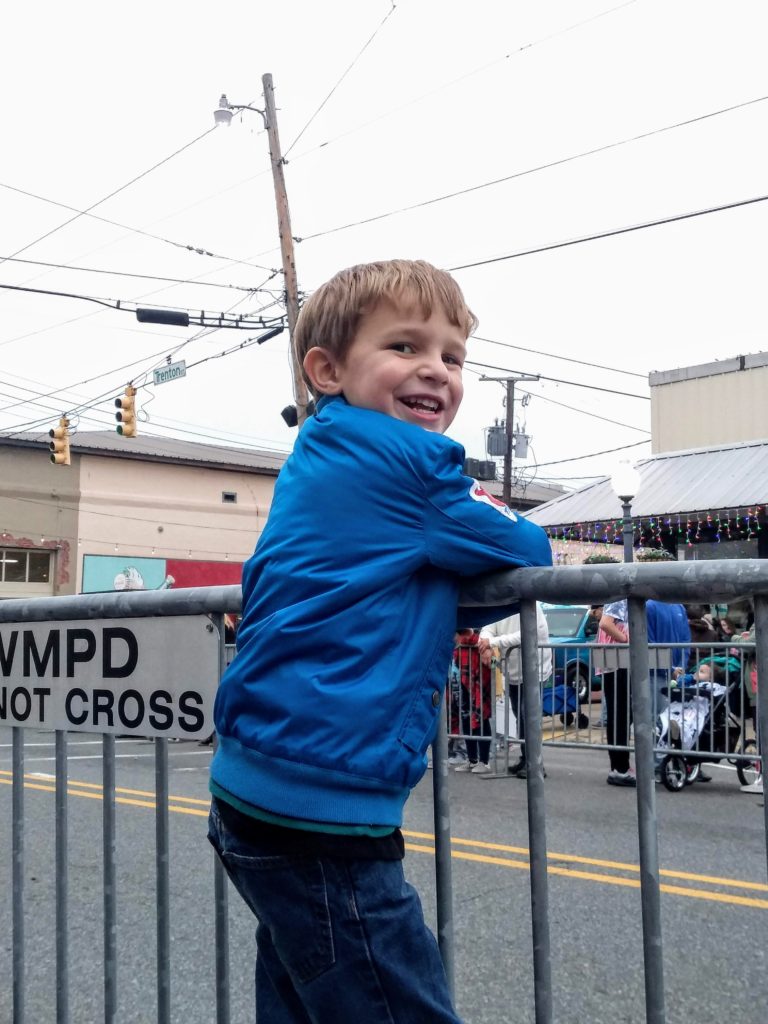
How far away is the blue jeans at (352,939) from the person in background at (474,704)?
228 inches

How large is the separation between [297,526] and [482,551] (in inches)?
12.9

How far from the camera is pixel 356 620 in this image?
1754 millimetres

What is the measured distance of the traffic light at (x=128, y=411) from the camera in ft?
76.8

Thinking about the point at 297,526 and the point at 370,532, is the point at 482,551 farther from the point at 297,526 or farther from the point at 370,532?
the point at 297,526

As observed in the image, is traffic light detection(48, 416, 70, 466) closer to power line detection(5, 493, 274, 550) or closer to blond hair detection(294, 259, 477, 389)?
power line detection(5, 493, 274, 550)

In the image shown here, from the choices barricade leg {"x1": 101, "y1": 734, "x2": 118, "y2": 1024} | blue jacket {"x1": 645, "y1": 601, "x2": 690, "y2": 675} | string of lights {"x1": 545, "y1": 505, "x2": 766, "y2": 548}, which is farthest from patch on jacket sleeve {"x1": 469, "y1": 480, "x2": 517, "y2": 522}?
string of lights {"x1": 545, "y1": 505, "x2": 766, "y2": 548}

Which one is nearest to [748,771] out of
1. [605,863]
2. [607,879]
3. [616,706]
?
[616,706]

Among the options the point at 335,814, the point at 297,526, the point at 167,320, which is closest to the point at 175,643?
the point at 297,526

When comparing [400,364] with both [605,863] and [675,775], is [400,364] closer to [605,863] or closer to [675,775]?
[605,863]

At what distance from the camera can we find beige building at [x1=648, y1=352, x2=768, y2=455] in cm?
2575

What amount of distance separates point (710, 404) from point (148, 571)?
22.2 m

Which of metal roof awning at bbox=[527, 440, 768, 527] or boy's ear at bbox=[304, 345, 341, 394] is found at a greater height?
metal roof awning at bbox=[527, 440, 768, 527]

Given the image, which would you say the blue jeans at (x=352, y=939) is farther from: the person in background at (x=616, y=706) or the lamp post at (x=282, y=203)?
the lamp post at (x=282, y=203)

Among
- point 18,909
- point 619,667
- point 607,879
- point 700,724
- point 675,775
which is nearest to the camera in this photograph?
point 18,909
